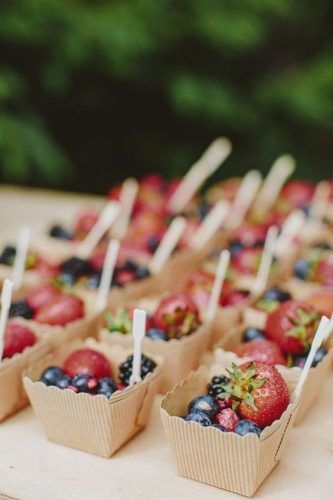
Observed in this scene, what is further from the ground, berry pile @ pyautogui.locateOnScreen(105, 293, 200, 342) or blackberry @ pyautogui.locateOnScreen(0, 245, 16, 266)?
berry pile @ pyautogui.locateOnScreen(105, 293, 200, 342)

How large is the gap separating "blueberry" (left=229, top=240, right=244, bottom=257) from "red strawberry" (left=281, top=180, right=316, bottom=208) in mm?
651

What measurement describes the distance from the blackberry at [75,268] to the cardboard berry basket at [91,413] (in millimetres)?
655

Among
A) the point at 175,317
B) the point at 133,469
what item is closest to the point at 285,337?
the point at 175,317

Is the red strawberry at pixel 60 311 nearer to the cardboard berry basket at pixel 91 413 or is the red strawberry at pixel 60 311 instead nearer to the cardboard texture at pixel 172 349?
the cardboard texture at pixel 172 349

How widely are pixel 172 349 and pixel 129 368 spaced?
0.19 metres

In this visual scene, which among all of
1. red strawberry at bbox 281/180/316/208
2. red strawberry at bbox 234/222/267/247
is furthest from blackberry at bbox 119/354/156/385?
red strawberry at bbox 281/180/316/208

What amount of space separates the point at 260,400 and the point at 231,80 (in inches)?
134

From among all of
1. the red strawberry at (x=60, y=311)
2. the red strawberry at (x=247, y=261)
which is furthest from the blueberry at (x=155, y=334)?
the red strawberry at (x=247, y=261)

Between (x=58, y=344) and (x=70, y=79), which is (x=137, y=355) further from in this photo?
(x=70, y=79)

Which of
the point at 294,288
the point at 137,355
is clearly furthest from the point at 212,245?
the point at 137,355

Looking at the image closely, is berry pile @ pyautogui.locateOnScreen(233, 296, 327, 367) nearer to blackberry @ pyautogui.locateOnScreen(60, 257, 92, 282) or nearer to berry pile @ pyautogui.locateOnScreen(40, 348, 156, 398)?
berry pile @ pyautogui.locateOnScreen(40, 348, 156, 398)

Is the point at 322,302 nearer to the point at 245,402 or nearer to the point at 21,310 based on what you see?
the point at 245,402

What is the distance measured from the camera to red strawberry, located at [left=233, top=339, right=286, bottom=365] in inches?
66.1

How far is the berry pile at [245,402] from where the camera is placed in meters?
1.42
